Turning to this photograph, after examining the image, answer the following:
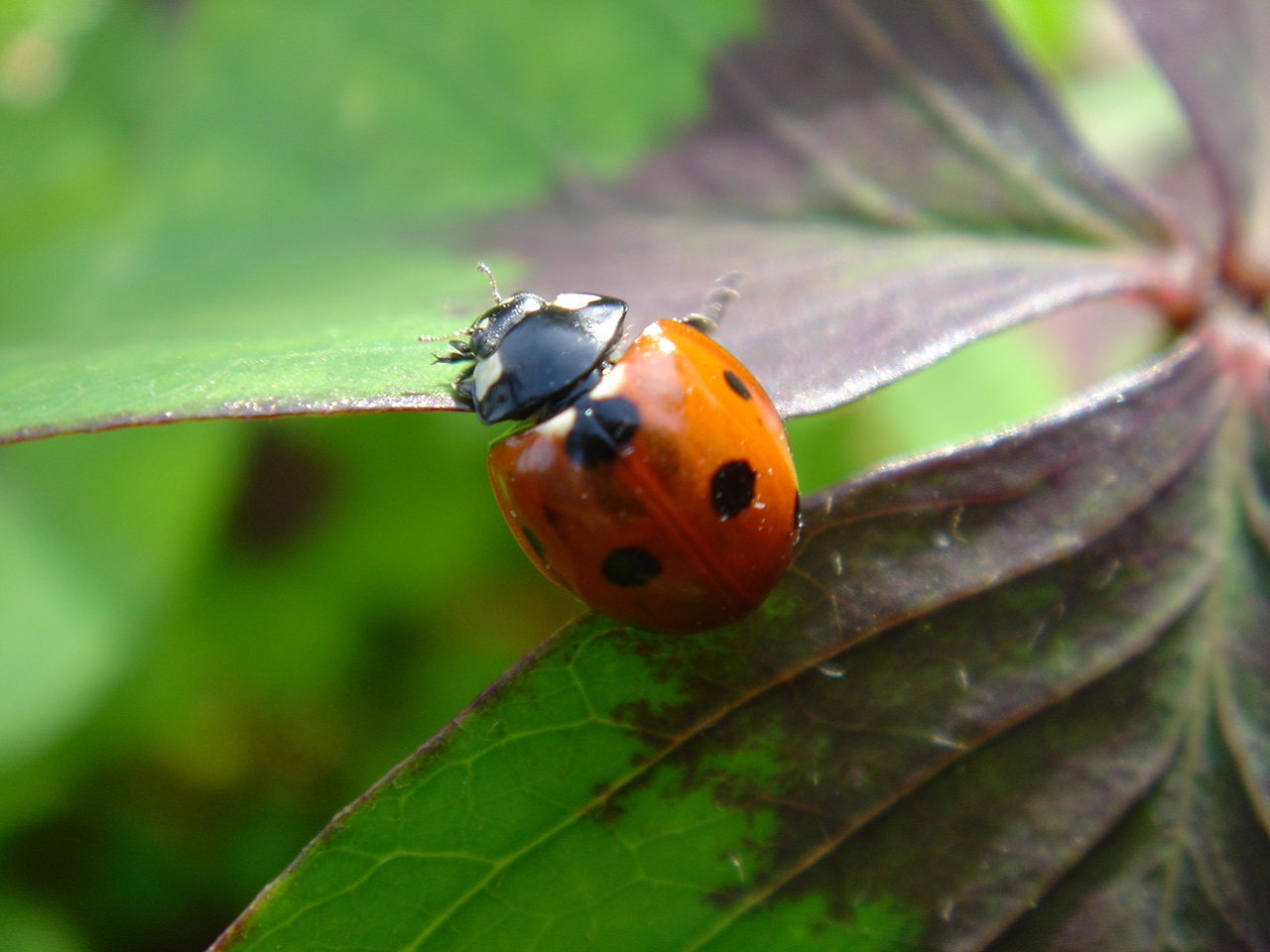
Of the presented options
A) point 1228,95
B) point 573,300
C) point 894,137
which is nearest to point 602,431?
point 573,300

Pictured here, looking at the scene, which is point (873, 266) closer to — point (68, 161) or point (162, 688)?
point (162, 688)

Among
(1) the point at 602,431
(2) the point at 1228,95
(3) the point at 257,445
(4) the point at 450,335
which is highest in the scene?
(4) the point at 450,335

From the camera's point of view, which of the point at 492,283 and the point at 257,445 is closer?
the point at 492,283

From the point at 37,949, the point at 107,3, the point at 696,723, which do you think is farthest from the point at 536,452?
the point at 107,3

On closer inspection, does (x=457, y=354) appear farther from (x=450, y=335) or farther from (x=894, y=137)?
(x=894, y=137)

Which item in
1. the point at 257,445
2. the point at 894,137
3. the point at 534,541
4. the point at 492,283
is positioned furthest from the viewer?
the point at 257,445

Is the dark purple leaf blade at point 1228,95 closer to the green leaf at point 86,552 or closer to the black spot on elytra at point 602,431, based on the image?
the black spot on elytra at point 602,431

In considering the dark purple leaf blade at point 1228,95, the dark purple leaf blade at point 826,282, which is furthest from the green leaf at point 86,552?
the dark purple leaf blade at point 1228,95

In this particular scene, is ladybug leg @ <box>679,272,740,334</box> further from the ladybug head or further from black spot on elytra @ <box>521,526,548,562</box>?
black spot on elytra @ <box>521,526,548,562</box>
